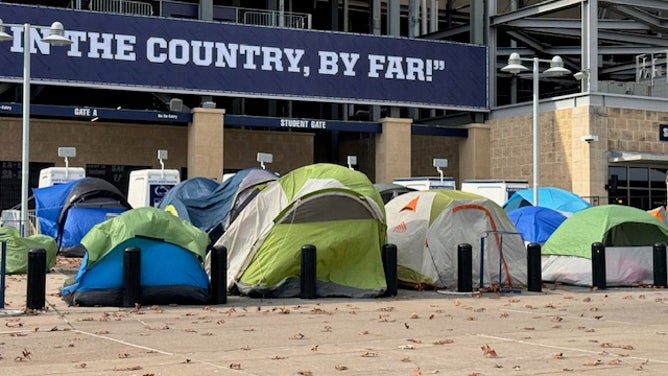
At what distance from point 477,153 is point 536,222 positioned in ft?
59.5

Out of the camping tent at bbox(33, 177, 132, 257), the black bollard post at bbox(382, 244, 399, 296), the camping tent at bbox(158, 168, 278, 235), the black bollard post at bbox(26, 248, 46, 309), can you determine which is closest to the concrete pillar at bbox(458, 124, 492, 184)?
the camping tent at bbox(33, 177, 132, 257)

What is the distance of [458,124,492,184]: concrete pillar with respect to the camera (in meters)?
42.7

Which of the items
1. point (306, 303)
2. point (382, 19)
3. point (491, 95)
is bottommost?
point (306, 303)

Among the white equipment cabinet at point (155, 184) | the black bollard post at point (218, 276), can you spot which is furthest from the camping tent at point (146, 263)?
the white equipment cabinet at point (155, 184)

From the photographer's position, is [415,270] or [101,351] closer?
[101,351]

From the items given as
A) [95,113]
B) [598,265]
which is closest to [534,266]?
[598,265]

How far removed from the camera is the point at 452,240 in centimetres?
1994

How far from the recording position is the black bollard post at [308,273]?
1745 cm

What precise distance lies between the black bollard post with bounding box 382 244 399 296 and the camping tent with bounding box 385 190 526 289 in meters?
1.47

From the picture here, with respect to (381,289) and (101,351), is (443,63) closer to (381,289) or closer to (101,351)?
(381,289)

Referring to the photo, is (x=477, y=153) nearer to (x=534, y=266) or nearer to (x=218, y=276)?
(x=534, y=266)

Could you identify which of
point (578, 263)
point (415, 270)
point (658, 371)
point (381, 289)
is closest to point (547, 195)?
A: point (578, 263)

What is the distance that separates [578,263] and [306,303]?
746cm

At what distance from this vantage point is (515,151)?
1636 inches
